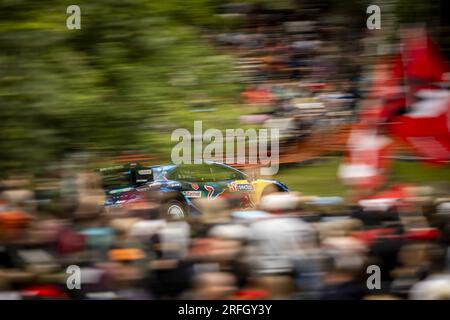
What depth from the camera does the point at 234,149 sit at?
3.87 metres

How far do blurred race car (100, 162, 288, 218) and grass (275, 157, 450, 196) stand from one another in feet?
1.22

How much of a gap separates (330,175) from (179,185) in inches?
58.7

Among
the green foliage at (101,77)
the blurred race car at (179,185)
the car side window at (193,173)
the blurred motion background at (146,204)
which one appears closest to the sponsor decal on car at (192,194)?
the blurred race car at (179,185)

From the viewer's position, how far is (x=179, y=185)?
13.8 ft

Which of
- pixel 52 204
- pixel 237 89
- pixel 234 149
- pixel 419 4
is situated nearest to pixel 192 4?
pixel 237 89

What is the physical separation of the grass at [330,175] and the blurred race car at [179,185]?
0.37m

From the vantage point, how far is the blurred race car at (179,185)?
395cm

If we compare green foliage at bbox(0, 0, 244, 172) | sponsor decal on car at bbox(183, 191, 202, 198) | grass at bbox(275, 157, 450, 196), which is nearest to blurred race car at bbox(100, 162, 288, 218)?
sponsor decal on car at bbox(183, 191, 202, 198)

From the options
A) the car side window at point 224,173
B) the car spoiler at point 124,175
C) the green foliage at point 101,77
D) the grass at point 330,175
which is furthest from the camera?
the grass at point 330,175

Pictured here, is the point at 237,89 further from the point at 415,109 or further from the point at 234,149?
the point at 415,109

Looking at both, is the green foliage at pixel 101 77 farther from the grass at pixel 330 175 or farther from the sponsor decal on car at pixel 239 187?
the grass at pixel 330 175

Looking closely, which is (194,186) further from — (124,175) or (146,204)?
(124,175)

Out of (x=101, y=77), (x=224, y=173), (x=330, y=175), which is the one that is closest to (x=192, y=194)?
(x=224, y=173)

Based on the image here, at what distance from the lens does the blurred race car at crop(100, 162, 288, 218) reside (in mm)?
3947
